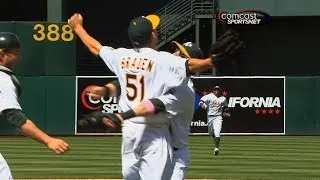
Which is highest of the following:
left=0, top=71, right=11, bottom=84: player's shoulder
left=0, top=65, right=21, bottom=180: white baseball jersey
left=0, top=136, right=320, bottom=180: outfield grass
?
left=0, top=71, right=11, bottom=84: player's shoulder

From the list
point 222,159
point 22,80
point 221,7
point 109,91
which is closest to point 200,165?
point 222,159

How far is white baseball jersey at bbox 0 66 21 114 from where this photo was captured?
5824mm

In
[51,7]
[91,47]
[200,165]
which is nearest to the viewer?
[91,47]

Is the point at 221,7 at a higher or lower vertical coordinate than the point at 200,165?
higher

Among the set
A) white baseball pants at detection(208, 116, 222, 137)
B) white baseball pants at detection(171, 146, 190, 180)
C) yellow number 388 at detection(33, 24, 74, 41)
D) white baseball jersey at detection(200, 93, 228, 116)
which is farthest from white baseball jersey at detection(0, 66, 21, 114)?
yellow number 388 at detection(33, 24, 74, 41)

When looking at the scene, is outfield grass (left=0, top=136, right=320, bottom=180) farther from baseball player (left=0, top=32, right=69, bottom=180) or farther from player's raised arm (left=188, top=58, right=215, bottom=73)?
baseball player (left=0, top=32, right=69, bottom=180)

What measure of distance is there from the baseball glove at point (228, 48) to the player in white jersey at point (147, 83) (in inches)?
3.5

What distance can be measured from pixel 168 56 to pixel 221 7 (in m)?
29.1

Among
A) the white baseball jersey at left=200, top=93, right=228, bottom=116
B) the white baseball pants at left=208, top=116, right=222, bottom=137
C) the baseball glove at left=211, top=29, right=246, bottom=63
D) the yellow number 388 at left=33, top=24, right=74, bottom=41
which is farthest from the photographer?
the yellow number 388 at left=33, top=24, right=74, bottom=41

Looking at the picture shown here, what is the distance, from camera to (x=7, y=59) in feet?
20.0

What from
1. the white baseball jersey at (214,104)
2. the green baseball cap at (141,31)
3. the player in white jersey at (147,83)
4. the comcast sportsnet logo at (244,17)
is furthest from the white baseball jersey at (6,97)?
the comcast sportsnet logo at (244,17)

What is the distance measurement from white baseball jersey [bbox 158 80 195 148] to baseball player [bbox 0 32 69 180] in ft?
3.92

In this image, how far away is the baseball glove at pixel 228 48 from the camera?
6.48 meters

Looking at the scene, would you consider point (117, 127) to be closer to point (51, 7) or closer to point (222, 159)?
point (222, 159)
